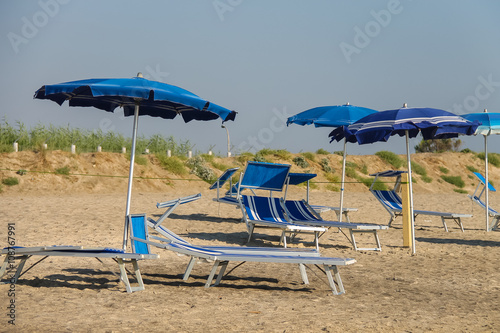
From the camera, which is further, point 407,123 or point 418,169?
point 418,169

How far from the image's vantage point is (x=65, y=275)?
260 inches

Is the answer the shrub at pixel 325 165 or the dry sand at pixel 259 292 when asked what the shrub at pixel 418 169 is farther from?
the dry sand at pixel 259 292

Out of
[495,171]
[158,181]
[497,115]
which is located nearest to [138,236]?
[497,115]

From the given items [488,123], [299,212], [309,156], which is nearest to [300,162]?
[309,156]

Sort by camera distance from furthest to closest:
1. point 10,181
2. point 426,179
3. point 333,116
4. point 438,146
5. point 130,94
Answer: point 438,146 → point 426,179 → point 10,181 → point 333,116 → point 130,94

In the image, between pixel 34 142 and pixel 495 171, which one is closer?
pixel 34 142

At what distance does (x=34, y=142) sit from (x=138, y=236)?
18.4 meters

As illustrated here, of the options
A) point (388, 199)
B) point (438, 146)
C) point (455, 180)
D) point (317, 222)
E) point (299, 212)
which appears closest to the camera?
point (317, 222)

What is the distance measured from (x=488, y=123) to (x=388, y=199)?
8.54ft

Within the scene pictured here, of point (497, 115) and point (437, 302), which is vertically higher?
point (497, 115)

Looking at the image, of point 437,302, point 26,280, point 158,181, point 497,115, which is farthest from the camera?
point 158,181

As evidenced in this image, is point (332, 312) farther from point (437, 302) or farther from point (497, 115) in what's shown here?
point (497, 115)

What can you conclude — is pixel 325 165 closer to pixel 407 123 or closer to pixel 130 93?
pixel 407 123

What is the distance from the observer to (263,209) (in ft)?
32.0
